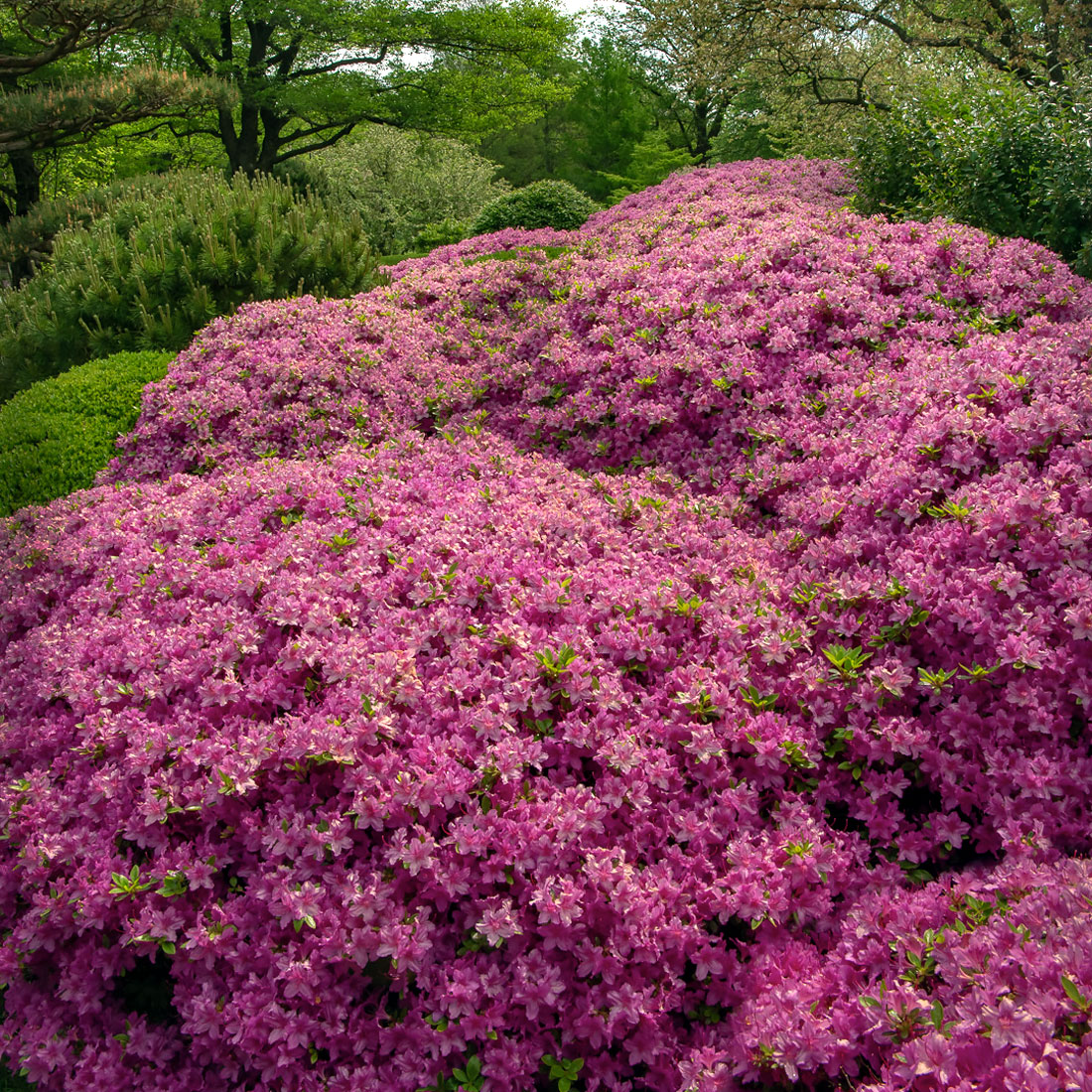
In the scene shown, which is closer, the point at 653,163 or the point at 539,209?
the point at 539,209

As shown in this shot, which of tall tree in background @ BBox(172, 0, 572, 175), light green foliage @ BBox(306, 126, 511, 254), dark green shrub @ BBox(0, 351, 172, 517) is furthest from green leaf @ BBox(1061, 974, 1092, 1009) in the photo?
tall tree in background @ BBox(172, 0, 572, 175)

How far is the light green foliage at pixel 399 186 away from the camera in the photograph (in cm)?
2364

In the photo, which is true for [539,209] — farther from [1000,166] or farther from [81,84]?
[1000,166]

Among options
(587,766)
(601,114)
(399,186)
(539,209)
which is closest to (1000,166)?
(587,766)

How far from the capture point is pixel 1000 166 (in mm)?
8523

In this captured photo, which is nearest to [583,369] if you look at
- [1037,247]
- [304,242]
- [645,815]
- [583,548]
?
[583,548]

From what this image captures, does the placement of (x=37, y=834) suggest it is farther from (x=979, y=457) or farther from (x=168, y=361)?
(x=168, y=361)

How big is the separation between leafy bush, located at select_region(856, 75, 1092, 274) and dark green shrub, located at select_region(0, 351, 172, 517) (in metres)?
9.26

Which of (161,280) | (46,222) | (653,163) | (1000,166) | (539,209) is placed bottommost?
(161,280)

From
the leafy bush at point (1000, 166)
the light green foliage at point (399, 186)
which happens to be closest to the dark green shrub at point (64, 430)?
the leafy bush at point (1000, 166)

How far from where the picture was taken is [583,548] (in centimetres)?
434

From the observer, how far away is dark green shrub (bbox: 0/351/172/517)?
699cm

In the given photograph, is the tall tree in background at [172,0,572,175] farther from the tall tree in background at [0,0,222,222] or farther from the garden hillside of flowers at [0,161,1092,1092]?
the garden hillside of flowers at [0,161,1092,1092]

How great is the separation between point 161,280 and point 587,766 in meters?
9.41
